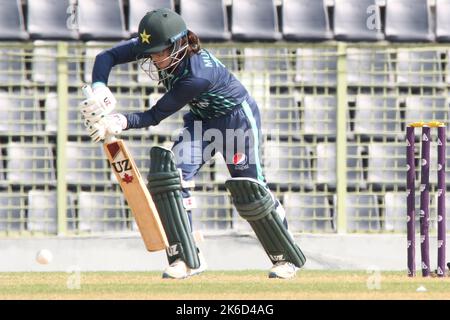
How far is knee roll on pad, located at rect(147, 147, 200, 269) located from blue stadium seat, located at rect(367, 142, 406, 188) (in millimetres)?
2684

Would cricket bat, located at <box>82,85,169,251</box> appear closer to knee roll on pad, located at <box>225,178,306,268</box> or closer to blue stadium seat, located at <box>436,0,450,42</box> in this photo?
knee roll on pad, located at <box>225,178,306,268</box>

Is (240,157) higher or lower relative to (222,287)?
higher

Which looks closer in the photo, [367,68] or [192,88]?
[192,88]

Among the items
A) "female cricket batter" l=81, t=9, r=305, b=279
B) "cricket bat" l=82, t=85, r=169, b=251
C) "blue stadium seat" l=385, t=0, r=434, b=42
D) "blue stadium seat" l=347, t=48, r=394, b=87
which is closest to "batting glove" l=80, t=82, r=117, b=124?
"female cricket batter" l=81, t=9, r=305, b=279

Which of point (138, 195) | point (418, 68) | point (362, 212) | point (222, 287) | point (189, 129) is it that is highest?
point (418, 68)

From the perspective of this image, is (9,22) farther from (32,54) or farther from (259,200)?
(259,200)

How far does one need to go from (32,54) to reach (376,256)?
265 centimetres

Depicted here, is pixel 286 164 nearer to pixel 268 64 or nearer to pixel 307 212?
pixel 307 212

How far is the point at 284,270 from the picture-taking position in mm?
7012

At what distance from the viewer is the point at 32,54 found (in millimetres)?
8883

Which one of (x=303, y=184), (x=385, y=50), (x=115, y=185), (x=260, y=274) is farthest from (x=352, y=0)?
(x=260, y=274)

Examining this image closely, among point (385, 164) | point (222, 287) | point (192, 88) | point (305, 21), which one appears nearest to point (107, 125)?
point (192, 88)

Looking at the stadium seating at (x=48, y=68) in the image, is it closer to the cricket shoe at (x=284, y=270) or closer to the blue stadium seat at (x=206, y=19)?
the blue stadium seat at (x=206, y=19)

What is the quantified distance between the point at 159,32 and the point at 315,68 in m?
2.84
